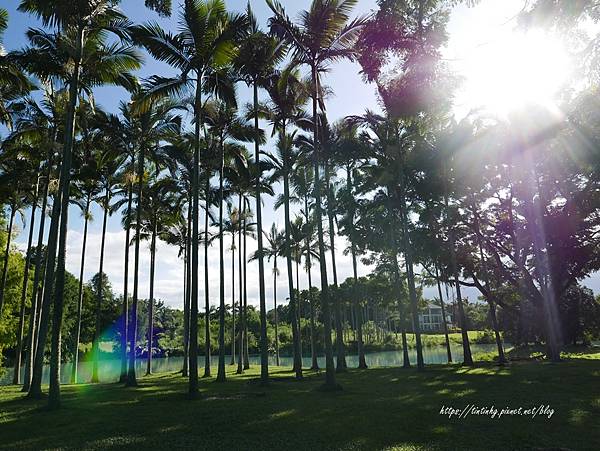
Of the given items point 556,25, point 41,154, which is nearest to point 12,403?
point 41,154

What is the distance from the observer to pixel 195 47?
14969mm

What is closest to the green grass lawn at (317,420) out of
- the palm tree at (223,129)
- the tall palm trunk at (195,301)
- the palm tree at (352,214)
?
the tall palm trunk at (195,301)

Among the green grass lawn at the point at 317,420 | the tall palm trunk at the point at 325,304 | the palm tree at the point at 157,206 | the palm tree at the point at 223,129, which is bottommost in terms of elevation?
the green grass lawn at the point at 317,420

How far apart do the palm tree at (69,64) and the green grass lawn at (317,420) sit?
293 cm

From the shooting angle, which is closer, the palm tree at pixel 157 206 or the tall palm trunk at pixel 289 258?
the tall palm trunk at pixel 289 258

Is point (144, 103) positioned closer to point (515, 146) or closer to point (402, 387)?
point (402, 387)

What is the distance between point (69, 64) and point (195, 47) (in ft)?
14.7

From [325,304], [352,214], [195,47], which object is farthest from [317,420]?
[352,214]

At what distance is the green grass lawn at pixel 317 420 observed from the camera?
7.45 m

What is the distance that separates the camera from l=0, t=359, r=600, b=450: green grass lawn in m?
7.45

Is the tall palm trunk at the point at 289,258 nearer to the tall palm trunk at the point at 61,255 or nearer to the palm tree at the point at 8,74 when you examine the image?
the tall palm trunk at the point at 61,255

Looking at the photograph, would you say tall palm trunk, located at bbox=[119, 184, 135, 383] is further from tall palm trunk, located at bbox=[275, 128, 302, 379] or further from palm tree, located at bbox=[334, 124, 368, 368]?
palm tree, located at bbox=[334, 124, 368, 368]

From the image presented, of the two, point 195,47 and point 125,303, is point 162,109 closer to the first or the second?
point 195,47

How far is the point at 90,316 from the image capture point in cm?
6088
